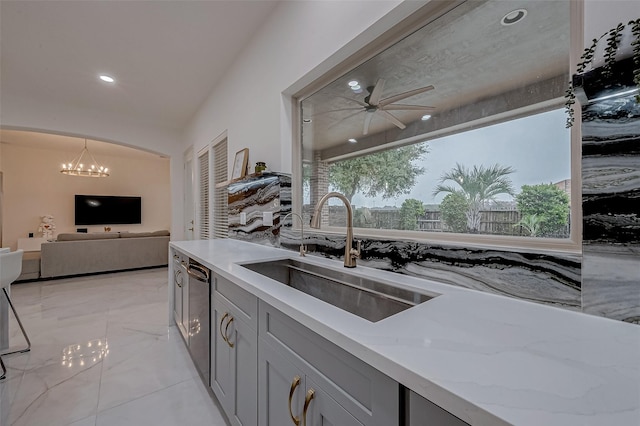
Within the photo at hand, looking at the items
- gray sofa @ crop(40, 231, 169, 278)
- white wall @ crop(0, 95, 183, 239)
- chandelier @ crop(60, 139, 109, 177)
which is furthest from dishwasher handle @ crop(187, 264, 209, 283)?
chandelier @ crop(60, 139, 109, 177)

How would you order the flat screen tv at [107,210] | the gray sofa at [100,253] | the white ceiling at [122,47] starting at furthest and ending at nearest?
the flat screen tv at [107,210], the gray sofa at [100,253], the white ceiling at [122,47]

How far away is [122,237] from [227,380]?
520 cm

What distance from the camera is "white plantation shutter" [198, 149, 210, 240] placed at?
4230mm

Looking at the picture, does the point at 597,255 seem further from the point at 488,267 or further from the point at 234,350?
the point at 234,350

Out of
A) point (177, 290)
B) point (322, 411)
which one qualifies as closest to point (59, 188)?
point (177, 290)

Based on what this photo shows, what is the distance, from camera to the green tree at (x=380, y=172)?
1.54m

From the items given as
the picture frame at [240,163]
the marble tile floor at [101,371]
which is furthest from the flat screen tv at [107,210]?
the picture frame at [240,163]

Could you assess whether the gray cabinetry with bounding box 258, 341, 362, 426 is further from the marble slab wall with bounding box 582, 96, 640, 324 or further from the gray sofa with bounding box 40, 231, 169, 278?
the gray sofa with bounding box 40, 231, 169, 278

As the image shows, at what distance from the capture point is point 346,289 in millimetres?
1376

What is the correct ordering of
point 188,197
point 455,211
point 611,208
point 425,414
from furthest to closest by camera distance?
point 188,197
point 455,211
point 611,208
point 425,414

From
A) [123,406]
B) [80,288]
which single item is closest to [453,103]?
[123,406]

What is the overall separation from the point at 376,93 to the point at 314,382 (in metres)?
1.60

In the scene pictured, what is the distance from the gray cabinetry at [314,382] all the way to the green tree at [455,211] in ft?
2.75

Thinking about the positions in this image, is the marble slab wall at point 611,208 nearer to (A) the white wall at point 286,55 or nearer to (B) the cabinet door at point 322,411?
(A) the white wall at point 286,55
